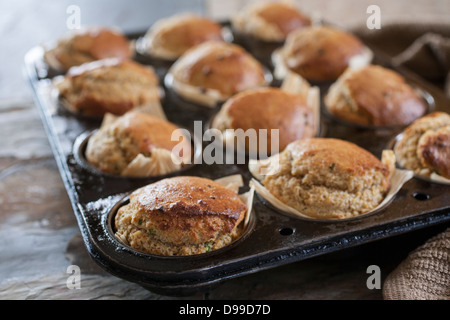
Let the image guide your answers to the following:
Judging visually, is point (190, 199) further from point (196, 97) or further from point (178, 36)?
point (178, 36)

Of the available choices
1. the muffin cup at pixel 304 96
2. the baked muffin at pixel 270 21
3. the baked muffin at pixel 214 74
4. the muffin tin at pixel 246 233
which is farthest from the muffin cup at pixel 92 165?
the baked muffin at pixel 270 21

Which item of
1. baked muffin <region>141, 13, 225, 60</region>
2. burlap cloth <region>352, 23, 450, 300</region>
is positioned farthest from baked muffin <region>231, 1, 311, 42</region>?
burlap cloth <region>352, 23, 450, 300</region>

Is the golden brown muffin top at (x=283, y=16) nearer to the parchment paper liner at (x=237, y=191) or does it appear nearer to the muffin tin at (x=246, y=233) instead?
the muffin tin at (x=246, y=233)

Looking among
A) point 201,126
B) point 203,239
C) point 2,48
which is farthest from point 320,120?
point 2,48

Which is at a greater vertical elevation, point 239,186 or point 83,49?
point 83,49

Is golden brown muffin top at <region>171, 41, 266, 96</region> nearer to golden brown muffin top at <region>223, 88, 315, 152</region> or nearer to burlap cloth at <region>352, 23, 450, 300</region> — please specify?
golden brown muffin top at <region>223, 88, 315, 152</region>

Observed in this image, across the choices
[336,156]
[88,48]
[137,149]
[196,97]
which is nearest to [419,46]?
[196,97]
